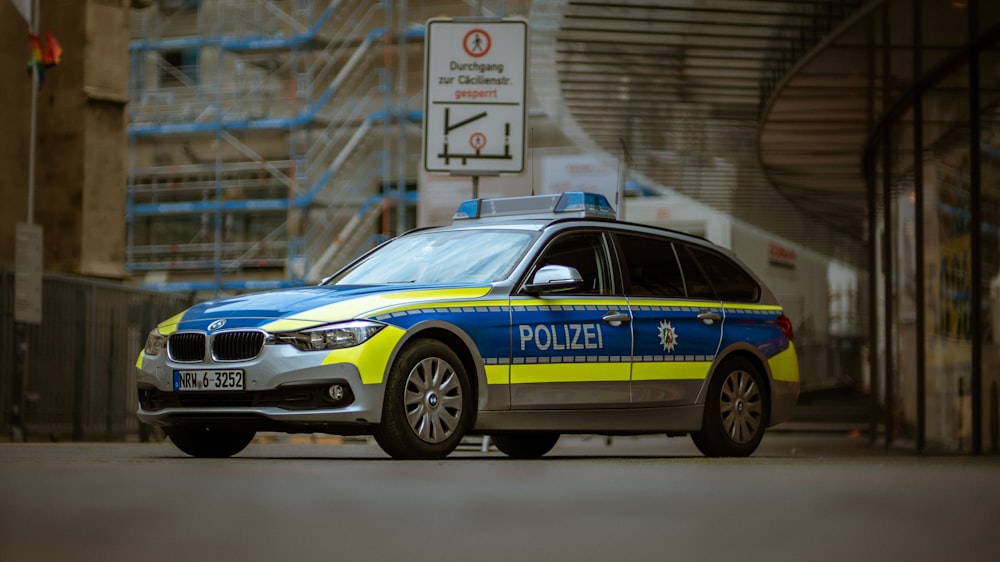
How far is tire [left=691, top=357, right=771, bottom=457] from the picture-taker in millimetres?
10664

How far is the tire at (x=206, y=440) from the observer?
369 inches

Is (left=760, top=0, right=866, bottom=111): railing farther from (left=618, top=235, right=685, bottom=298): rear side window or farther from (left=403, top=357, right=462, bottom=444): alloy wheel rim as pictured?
(left=403, top=357, right=462, bottom=444): alloy wheel rim

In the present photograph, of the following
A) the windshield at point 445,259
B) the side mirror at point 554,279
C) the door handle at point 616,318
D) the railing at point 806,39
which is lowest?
the door handle at point 616,318

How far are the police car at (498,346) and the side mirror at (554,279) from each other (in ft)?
0.04

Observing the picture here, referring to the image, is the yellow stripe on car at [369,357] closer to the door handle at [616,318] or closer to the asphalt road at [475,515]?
the asphalt road at [475,515]

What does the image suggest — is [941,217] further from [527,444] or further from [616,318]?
[616,318]

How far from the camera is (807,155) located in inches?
901

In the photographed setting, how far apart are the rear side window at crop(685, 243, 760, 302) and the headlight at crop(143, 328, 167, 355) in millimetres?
3664

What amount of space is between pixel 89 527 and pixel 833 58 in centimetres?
1337

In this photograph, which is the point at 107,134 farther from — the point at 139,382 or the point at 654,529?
the point at 654,529

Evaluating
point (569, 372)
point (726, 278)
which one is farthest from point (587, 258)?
point (726, 278)

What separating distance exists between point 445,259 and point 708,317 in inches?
Result: 75.4

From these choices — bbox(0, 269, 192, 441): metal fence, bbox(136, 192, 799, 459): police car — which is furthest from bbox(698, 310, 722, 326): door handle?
bbox(0, 269, 192, 441): metal fence

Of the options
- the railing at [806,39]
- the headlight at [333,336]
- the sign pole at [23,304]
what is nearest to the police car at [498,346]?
the headlight at [333,336]
